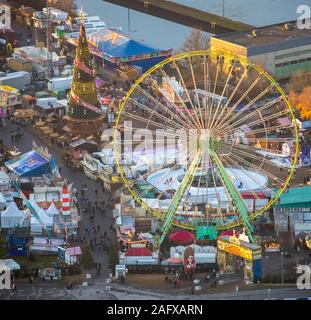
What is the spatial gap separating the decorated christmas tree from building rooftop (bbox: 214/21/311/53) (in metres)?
3.94

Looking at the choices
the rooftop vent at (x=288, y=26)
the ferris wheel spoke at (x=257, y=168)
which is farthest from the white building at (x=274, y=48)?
the ferris wheel spoke at (x=257, y=168)

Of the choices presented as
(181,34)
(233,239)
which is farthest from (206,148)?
(181,34)

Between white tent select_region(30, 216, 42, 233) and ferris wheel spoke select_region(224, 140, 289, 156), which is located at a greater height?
ferris wheel spoke select_region(224, 140, 289, 156)

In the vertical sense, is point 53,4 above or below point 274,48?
above

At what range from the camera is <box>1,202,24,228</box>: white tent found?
2212 centimetres

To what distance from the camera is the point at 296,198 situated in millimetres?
22250

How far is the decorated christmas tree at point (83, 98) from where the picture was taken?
26.3m

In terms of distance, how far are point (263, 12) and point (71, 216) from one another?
46.3 ft

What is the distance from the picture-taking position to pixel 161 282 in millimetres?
20328
